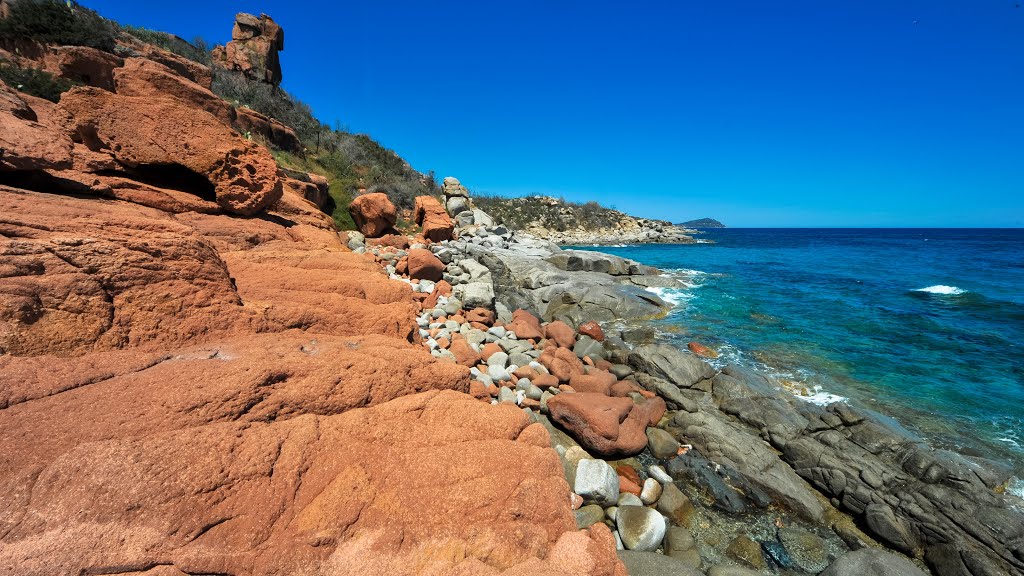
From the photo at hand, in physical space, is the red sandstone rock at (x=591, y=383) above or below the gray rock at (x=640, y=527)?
above

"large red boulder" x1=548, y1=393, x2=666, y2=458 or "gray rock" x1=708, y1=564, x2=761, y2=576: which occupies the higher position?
"large red boulder" x1=548, y1=393, x2=666, y2=458

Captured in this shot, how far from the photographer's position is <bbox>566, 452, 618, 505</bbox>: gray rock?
4613mm

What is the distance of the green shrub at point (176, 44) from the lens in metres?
20.3

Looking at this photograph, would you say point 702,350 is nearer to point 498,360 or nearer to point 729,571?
point 498,360

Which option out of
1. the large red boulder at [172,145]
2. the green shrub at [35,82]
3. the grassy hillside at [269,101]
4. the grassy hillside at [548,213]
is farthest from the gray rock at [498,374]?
the grassy hillside at [548,213]

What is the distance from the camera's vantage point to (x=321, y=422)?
2.78 meters

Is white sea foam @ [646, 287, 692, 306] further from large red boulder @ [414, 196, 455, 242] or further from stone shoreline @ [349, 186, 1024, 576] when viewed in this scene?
large red boulder @ [414, 196, 455, 242]

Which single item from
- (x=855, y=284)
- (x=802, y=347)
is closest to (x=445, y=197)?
(x=802, y=347)

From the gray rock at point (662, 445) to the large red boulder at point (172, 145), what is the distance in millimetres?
7930

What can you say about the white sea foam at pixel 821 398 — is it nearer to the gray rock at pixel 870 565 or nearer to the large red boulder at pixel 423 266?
the gray rock at pixel 870 565

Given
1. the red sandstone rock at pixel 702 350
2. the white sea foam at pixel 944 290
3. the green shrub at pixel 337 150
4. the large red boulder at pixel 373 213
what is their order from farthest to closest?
the green shrub at pixel 337 150 → the white sea foam at pixel 944 290 → the large red boulder at pixel 373 213 → the red sandstone rock at pixel 702 350

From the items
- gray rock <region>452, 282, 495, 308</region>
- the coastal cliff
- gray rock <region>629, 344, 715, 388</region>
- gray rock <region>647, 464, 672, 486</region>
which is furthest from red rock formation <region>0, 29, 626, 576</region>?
gray rock <region>629, 344, 715, 388</region>

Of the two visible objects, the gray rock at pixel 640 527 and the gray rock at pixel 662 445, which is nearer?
the gray rock at pixel 640 527

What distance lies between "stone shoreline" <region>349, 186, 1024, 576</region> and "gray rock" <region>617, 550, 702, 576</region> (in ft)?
0.06
